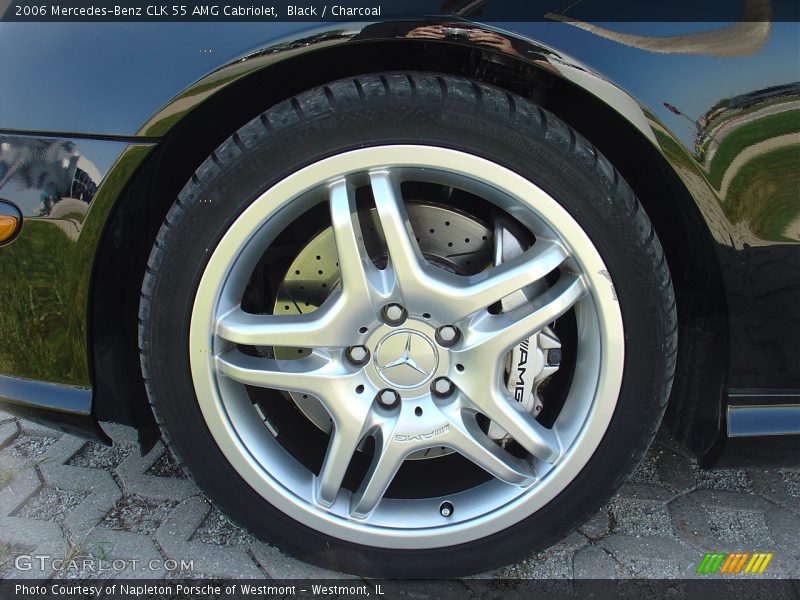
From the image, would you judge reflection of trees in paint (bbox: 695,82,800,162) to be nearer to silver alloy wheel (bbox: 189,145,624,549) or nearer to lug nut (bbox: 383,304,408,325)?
silver alloy wheel (bbox: 189,145,624,549)

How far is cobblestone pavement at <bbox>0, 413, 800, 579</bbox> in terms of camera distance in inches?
61.4

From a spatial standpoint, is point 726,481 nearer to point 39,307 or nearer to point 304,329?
point 304,329

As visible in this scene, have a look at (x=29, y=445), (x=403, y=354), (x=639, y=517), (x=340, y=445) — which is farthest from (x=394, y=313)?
(x=29, y=445)

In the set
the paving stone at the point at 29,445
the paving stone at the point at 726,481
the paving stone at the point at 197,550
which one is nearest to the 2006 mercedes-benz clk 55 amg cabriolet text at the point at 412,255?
the paving stone at the point at 197,550

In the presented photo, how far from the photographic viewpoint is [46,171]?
4.36 ft

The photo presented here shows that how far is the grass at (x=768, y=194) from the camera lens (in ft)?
4.06

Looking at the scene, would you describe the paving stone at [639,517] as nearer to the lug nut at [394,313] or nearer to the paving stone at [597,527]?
the paving stone at [597,527]

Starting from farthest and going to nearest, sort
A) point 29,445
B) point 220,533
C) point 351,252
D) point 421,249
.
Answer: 1. point 29,445
2. point 220,533
3. point 421,249
4. point 351,252

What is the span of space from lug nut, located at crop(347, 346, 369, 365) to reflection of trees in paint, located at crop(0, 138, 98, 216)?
594mm

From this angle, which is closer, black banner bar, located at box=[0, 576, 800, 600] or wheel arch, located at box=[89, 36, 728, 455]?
wheel arch, located at box=[89, 36, 728, 455]

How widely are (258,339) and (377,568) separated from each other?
0.59 metres

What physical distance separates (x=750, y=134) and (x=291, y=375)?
3.24 feet

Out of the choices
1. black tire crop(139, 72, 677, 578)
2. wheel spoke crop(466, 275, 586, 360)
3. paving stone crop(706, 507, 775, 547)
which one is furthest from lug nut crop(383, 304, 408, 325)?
paving stone crop(706, 507, 775, 547)

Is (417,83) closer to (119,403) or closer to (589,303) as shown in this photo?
(589,303)
